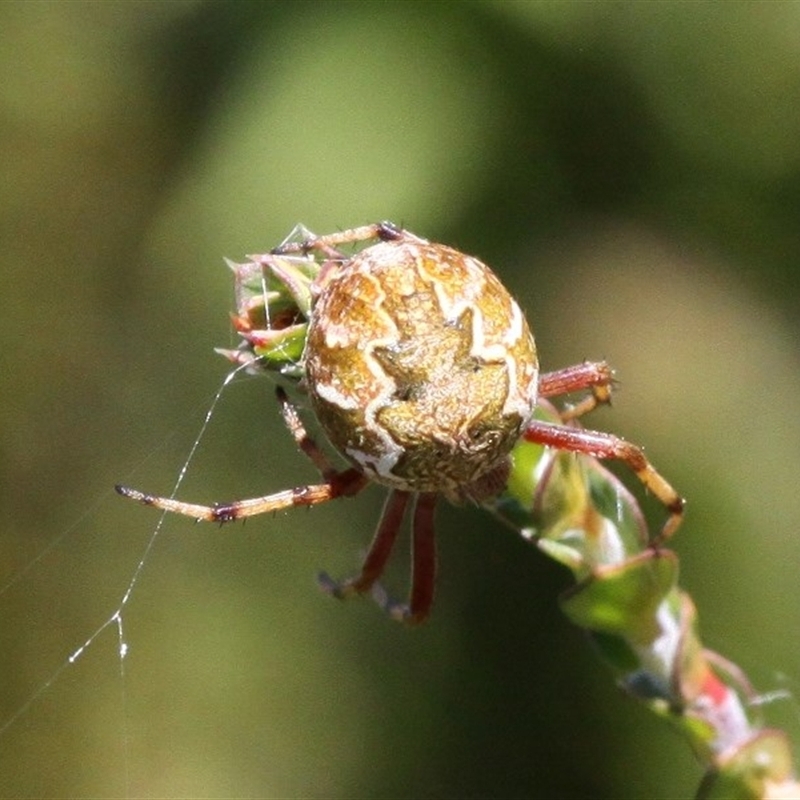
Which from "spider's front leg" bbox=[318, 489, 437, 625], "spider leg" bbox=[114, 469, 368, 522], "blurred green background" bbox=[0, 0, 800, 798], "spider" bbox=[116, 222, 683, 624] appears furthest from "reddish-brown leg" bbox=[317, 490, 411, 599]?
"blurred green background" bbox=[0, 0, 800, 798]

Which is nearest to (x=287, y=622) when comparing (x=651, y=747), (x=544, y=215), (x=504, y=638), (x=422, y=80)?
(x=504, y=638)

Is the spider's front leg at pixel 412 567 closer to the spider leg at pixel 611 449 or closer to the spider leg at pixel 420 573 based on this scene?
the spider leg at pixel 420 573

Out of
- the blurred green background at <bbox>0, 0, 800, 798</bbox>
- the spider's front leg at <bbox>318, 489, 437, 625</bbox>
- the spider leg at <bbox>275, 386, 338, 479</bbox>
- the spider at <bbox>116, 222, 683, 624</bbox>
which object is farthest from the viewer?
the blurred green background at <bbox>0, 0, 800, 798</bbox>

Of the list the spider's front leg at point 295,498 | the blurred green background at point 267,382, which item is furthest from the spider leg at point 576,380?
the blurred green background at point 267,382

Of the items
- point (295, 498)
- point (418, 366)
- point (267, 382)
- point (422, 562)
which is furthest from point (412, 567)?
point (267, 382)

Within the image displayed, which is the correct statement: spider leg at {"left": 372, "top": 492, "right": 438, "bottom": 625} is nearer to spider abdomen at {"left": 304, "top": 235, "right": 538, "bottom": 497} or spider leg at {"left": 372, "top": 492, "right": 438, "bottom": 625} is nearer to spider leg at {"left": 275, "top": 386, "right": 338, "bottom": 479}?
spider leg at {"left": 275, "top": 386, "right": 338, "bottom": 479}
